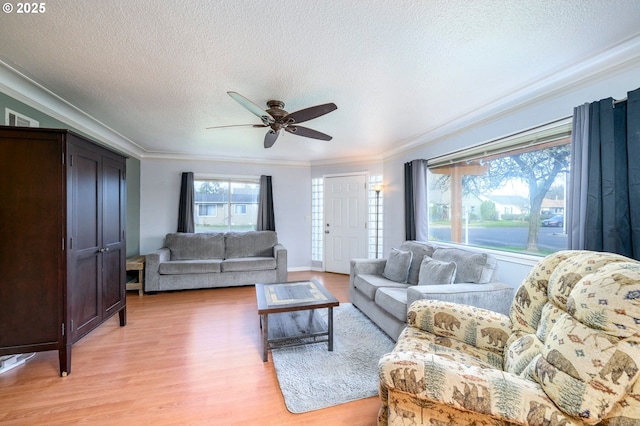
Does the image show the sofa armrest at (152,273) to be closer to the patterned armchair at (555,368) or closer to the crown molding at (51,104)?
the crown molding at (51,104)

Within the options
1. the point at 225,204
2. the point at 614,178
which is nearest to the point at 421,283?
the point at 614,178

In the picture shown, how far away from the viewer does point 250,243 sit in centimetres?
482

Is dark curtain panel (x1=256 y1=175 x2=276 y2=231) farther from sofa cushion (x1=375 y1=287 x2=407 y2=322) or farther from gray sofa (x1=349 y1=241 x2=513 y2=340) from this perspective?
sofa cushion (x1=375 y1=287 x2=407 y2=322)

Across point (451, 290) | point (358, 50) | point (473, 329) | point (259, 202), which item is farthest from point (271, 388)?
point (259, 202)

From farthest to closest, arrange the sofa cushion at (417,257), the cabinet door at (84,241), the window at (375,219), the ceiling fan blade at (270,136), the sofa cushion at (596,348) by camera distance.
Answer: the window at (375,219), the sofa cushion at (417,257), the ceiling fan blade at (270,136), the cabinet door at (84,241), the sofa cushion at (596,348)

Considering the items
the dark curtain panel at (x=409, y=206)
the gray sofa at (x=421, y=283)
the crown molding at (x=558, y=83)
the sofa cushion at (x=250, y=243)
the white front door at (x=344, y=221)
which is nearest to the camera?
the crown molding at (x=558, y=83)

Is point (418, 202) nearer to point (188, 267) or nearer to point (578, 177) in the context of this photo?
point (578, 177)

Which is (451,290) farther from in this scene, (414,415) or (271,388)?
(271,388)

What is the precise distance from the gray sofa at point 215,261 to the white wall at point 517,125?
2.30m

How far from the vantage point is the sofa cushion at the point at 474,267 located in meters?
2.36

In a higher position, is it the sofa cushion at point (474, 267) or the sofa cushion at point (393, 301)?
the sofa cushion at point (474, 267)

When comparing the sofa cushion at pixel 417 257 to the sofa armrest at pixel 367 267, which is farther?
the sofa armrest at pixel 367 267

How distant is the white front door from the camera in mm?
5074

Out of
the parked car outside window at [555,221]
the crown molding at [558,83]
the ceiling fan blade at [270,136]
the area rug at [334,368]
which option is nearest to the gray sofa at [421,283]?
the area rug at [334,368]
